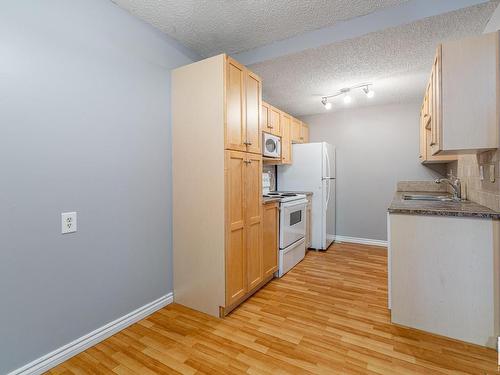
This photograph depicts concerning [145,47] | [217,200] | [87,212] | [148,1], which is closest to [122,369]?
[87,212]

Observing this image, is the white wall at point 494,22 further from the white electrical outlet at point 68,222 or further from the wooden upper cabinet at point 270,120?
the white electrical outlet at point 68,222

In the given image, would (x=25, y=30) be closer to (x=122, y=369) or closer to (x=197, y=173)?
(x=197, y=173)

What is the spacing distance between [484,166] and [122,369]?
3015mm

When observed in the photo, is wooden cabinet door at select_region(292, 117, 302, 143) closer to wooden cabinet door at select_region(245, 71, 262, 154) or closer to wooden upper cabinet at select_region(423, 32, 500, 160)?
wooden cabinet door at select_region(245, 71, 262, 154)

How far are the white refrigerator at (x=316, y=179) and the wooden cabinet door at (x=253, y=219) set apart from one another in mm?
1630

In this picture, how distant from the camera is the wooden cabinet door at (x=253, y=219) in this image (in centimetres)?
233

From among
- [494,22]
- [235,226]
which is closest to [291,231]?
[235,226]

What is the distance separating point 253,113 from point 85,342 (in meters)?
2.25

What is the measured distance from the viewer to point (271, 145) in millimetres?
3238

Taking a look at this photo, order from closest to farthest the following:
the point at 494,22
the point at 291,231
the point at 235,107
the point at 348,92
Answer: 1. the point at 494,22
2. the point at 235,107
3. the point at 291,231
4. the point at 348,92

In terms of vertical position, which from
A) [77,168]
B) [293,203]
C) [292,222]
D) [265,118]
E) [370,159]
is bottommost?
[292,222]

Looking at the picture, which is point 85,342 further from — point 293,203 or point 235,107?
point 293,203

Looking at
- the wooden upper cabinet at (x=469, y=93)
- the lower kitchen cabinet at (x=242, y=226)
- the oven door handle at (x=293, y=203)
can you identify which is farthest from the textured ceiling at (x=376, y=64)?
the oven door handle at (x=293, y=203)

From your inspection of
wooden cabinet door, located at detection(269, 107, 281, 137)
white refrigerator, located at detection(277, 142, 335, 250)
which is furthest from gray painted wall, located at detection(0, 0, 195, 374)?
white refrigerator, located at detection(277, 142, 335, 250)
